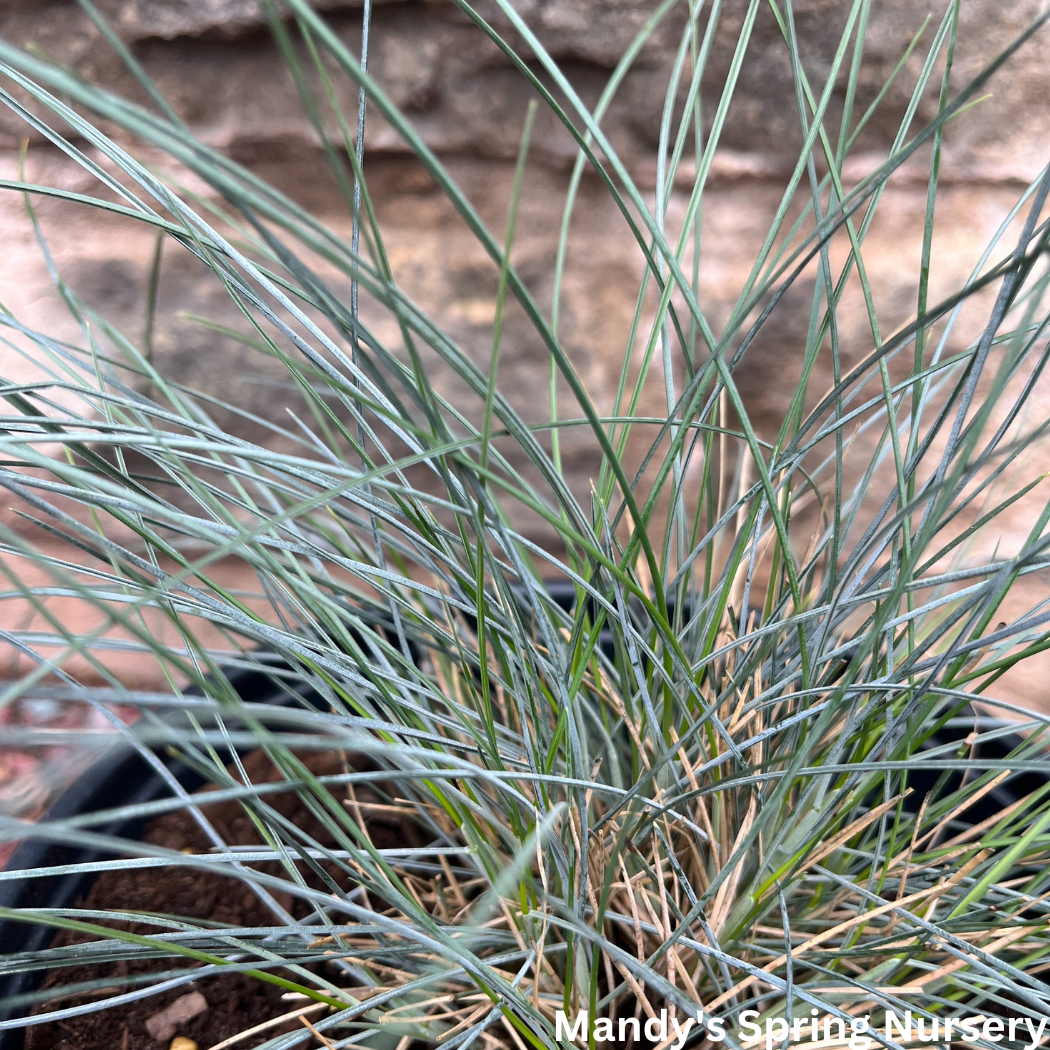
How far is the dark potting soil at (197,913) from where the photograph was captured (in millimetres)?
363

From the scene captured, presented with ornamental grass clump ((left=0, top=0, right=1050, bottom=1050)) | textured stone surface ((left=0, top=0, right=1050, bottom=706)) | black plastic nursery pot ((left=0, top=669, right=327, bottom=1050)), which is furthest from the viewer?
textured stone surface ((left=0, top=0, right=1050, bottom=706))

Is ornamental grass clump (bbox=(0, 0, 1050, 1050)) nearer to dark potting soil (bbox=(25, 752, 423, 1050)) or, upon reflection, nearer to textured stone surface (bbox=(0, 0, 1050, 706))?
dark potting soil (bbox=(25, 752, 423, 1050))

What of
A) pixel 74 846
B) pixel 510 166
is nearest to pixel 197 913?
pixel 74 846

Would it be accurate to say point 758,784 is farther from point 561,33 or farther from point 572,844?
point 561,33

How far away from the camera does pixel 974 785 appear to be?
0.34 metres

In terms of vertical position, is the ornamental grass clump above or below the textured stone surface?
below

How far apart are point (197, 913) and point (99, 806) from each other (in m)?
0.08

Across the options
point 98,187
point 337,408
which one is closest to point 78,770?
point 337,408

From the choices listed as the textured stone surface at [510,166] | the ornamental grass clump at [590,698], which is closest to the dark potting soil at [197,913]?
the ornamental grass clump at [590,698]

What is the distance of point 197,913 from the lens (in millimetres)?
415

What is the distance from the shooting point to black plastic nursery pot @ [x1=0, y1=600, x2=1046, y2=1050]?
Answer: 1.19 feet

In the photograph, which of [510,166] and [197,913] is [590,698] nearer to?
[197,913]

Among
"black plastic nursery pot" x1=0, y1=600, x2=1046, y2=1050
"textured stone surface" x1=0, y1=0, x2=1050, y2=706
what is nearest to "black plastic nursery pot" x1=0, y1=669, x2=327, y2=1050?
"black plastic nursery pot" x1=0, y1=600, x2=1046, y2=1050

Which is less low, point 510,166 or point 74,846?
point 510,166
